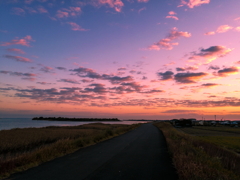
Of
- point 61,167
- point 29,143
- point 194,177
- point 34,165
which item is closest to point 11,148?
point 29,143

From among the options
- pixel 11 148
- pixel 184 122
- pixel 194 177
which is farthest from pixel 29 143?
pixel 184 122

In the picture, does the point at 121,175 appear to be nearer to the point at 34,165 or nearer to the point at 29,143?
the point at 34,165

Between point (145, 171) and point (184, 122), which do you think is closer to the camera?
point (145, 171)

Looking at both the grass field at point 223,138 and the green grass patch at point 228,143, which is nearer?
the green grass patch at point 228,143

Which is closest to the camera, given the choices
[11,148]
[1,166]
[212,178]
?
[212,178]

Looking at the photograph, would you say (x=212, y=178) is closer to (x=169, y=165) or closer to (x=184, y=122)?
(x=169, y=165)

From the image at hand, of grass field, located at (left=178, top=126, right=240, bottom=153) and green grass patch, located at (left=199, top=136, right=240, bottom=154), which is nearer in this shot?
green grass patch, located at (left=199, top=136, right=240, bottom=154)

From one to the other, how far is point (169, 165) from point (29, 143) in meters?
17.2

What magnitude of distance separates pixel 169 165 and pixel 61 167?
583cm

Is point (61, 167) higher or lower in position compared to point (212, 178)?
lower

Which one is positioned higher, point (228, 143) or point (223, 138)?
point (228, 143)

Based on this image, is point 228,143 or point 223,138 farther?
point 223,138

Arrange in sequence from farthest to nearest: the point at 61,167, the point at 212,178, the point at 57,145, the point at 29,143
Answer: the point at 29,143 < the point at 57,145 < the point at 61,167 < the point at 212,178

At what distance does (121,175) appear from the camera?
29.1ft
